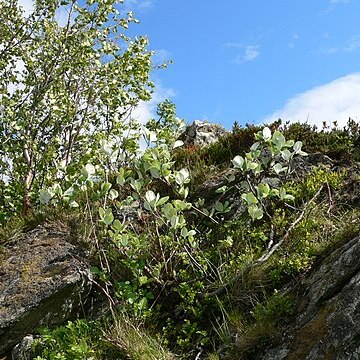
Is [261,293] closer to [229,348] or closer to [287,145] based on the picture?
[229,348]

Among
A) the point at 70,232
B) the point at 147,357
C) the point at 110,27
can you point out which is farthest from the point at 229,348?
the point at 110,27

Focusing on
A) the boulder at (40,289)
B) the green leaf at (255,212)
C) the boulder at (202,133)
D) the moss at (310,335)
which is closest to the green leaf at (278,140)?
the green leaf at (255,212)

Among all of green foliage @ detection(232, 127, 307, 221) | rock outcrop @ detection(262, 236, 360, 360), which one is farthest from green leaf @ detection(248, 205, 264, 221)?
rock outcrop @ detection(262, 236, 360, 360)

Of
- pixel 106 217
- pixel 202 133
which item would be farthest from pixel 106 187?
pixel 202 133

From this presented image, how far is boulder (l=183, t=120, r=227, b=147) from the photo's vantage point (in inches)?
454

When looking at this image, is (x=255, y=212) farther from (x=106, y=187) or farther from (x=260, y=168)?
(x=106, y=187)

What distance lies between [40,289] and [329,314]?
3.48 m

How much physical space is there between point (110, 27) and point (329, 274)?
369 inches

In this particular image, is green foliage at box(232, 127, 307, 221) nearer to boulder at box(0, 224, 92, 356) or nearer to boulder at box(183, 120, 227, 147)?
boulder at box(0, 224, 92, 356)

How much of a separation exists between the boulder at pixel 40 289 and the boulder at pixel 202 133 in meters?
5.22

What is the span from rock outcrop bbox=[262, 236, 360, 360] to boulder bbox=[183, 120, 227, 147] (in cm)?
675

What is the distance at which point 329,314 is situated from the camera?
4129 millimetres

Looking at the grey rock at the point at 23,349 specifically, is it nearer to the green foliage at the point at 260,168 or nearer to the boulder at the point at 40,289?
the boulder at the point at 40,289

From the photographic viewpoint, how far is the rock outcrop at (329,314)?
3.79 metres
